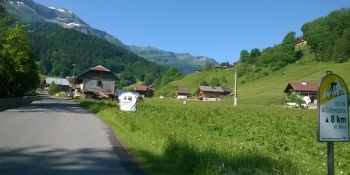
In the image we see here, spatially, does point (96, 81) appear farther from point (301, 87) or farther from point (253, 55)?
point (253, 55)

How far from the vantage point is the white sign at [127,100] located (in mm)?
27219

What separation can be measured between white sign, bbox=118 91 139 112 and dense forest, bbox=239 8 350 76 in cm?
9580

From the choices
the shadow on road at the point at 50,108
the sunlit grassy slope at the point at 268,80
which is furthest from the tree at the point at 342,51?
the shadow on road at the point at 50,108

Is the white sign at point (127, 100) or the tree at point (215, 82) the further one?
the tree at point (215, 82)

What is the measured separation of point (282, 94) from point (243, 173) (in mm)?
80594

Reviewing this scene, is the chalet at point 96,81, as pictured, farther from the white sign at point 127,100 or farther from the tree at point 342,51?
the tree at point 342,51

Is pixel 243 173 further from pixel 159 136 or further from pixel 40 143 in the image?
pixel 40 143

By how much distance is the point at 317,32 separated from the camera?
13100 centimetres

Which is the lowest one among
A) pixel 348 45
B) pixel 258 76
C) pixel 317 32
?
pixel 258 76

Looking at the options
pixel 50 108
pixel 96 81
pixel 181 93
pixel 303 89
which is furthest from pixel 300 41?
pixel 50 108

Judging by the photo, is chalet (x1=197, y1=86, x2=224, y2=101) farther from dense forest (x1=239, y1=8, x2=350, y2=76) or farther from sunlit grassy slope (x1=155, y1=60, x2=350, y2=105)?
dense forest (x1=239, y1=8, x2=350, y2=76)

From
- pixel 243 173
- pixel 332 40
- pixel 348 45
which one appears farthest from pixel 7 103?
pixel 332 40

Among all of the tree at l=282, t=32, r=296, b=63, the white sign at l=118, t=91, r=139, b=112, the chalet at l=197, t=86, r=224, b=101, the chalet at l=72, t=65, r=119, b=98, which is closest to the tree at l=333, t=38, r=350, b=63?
the tree at l=282, t=32, r=296, b=63

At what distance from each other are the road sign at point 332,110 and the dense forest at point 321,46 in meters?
113
